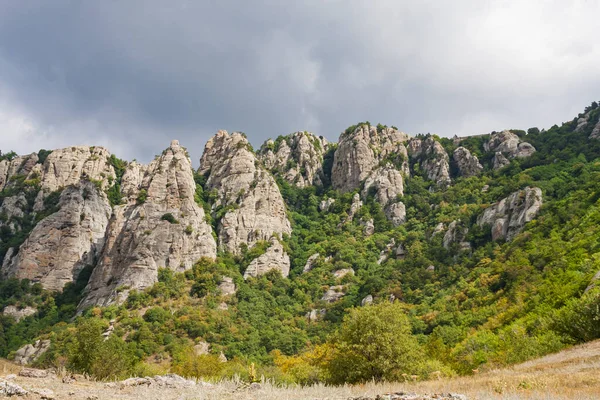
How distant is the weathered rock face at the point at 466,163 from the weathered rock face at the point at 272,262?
69245 millimetres

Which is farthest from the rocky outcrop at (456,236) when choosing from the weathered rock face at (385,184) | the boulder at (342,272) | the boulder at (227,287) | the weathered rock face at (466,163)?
the boulder at (227,287)

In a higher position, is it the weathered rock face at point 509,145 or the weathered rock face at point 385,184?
the weathered rock face at point 509,145

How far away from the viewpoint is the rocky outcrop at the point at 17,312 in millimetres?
80856

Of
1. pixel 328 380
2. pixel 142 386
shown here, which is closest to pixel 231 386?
pixel 142 386

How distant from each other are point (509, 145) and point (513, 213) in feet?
181

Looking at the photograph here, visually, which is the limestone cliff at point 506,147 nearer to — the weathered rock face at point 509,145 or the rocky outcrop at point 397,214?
the weathered rock face at point 509,145

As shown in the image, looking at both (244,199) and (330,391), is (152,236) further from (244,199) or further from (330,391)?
(330,391)

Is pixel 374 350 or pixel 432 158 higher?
pixel 432 158

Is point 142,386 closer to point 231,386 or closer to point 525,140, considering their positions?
point 231,386

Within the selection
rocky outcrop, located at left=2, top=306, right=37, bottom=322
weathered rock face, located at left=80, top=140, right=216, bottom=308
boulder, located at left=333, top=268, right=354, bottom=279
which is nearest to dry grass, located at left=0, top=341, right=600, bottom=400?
weathered rock face, located at left=80, top=140, right=216, bottom=308

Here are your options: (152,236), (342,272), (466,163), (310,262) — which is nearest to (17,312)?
(152,236)

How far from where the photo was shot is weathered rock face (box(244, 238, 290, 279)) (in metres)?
95.5

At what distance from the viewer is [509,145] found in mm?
126250

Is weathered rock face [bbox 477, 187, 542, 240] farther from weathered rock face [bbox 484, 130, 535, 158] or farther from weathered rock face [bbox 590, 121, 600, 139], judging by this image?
weathered rock face [bbox 590, 121, 600, 139]
